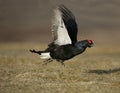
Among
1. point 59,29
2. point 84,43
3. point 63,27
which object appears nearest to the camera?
point 63,27

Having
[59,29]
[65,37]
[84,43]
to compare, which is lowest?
[84,43]

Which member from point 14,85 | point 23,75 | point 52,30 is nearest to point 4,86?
point 14,85

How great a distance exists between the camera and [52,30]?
1487 cm

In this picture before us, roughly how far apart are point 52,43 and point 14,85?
2.34 metres

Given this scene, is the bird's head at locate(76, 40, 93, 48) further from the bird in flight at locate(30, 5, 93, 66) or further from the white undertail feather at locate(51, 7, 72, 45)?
the white undertail feather at locate(51, 7, 72, 45)

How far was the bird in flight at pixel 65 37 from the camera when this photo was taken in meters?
14.6

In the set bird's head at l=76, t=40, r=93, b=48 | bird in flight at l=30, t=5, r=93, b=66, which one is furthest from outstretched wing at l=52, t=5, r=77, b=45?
bird's head at l=76, t=40, r=93, b=48

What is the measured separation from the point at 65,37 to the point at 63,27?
14.2 inches

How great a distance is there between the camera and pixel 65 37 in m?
14.8

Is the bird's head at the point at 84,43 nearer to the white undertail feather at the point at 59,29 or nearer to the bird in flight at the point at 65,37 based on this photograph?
the bird in flight at the point at 65,37

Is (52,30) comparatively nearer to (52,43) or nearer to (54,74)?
(52,43)

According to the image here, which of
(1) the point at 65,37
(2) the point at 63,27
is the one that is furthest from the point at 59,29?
(1) the point at 65,37

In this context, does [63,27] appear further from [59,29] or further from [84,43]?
[84,43]

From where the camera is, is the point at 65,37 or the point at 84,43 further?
the point at 84,43
